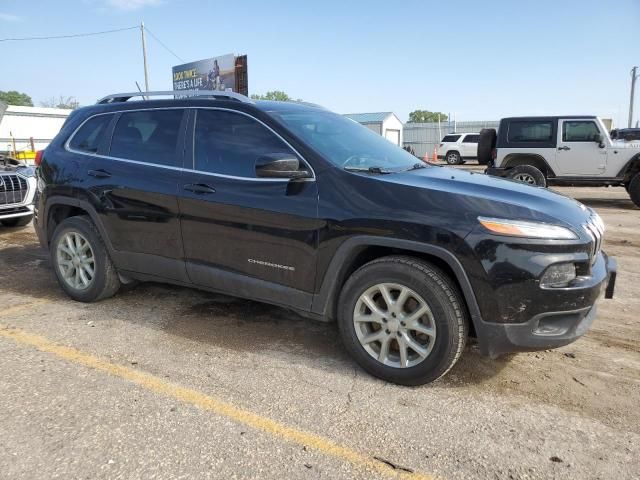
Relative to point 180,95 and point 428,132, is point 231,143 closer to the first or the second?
point 180,95

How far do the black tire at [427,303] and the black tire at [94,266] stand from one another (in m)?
2.38

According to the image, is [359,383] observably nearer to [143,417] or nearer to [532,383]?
[532,383]

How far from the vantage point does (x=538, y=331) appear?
111 inches

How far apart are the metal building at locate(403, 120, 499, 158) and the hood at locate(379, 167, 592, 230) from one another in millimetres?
33479

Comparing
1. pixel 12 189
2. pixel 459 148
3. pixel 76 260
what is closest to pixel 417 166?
pixel 76 260

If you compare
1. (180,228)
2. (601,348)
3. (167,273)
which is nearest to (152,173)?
(180,228)

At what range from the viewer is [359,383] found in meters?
3.14

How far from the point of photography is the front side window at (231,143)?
3.54 m

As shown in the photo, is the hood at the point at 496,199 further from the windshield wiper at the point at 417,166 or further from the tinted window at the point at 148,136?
the tinted window at the point at 148,136

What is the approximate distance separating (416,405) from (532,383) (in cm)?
82

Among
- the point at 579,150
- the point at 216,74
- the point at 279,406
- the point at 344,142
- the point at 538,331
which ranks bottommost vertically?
the point at 279,406

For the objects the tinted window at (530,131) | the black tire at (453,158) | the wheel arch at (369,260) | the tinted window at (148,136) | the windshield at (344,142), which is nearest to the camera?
the wheel arch at (369,260)

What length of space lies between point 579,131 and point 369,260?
10441mm

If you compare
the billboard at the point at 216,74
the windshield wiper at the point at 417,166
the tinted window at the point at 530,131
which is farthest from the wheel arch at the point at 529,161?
the billboard at the point at 216,74
